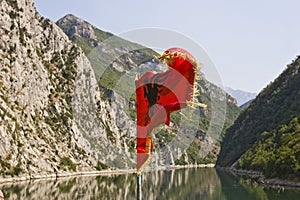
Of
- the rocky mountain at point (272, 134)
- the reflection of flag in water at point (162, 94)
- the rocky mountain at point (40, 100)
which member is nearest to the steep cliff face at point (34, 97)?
the rocky mountain at point (40, 100)

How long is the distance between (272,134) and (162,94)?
350 ft

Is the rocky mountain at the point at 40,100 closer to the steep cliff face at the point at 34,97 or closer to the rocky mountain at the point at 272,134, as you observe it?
the steep cliff face at the point at 34,97

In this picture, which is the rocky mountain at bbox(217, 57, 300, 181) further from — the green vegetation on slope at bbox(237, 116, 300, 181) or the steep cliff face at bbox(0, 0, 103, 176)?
the steep cliff face at bbox(0, 0, 103, 176)

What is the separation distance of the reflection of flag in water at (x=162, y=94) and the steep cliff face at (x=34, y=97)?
75676 millimetres

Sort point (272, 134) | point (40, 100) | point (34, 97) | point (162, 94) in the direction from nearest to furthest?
point (162, 94) < point (34, 97) < point (40, 100) < point (272, 134)

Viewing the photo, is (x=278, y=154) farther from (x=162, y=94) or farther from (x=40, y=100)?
(x=162, y=94)

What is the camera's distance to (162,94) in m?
4.63

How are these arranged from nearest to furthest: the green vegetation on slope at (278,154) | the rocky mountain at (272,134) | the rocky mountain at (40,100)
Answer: the green vegetation on slope at (278,154) → the rocky mountain at (272,134) → the rocky mountain at (40,100)

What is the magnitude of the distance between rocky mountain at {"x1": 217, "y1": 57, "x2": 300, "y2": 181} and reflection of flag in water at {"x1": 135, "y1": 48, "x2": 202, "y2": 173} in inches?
2549

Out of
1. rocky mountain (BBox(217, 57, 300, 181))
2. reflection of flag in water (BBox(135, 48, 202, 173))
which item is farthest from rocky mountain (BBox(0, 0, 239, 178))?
reflection of flag in water (BBox(135, 48, 202, 173))

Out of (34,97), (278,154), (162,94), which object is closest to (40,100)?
(34,97)

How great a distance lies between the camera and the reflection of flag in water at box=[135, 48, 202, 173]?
14.8ft

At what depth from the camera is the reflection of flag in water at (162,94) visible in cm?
450

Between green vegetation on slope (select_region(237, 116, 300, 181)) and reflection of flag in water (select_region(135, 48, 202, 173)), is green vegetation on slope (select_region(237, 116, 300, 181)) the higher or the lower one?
the higher one
